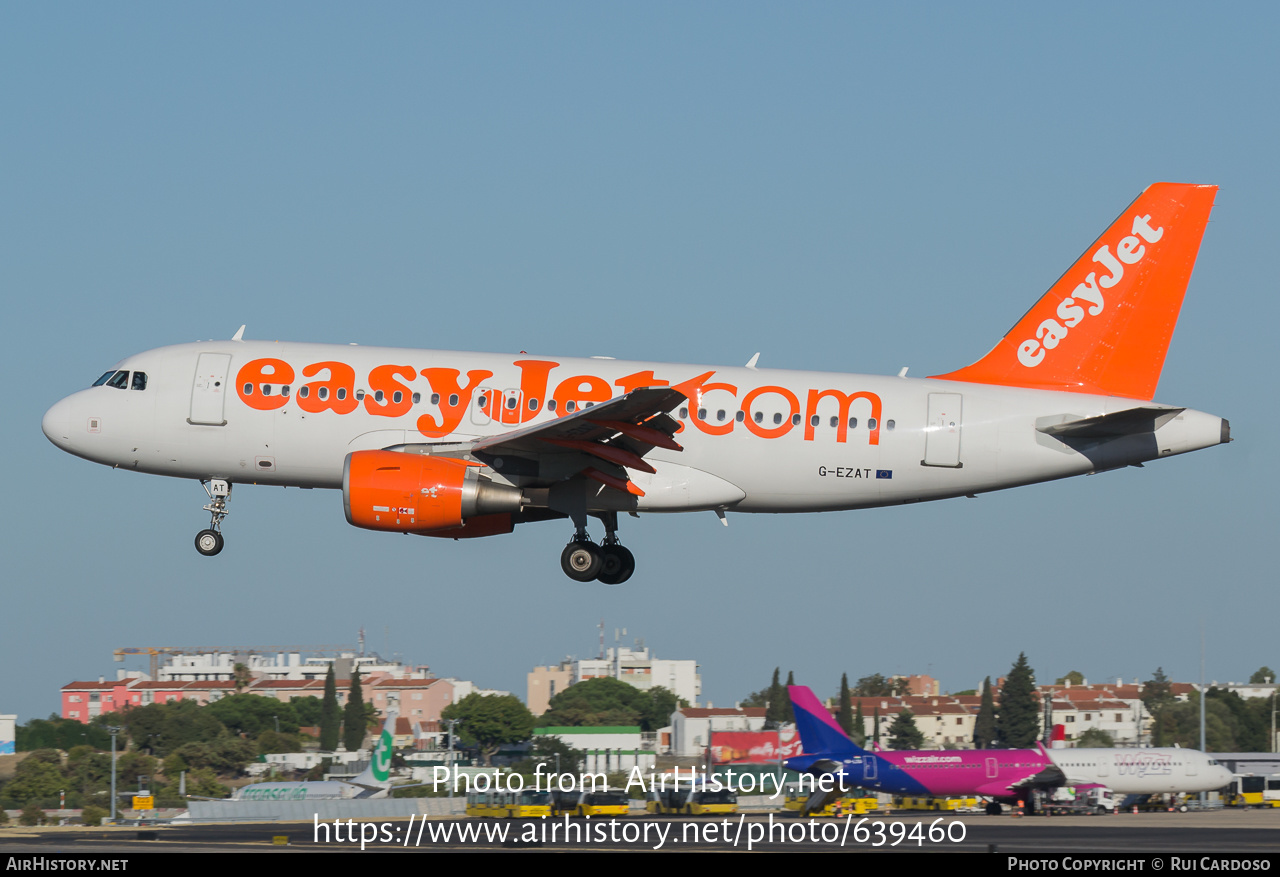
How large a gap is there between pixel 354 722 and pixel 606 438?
5489 cm

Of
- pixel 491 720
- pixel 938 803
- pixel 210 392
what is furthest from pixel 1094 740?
pixel 210 392

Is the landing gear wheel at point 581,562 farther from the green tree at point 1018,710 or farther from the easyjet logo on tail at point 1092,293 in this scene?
Answer: the green tree at point 1018,710

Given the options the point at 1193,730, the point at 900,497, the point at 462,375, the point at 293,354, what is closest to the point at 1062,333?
the point at 900,497

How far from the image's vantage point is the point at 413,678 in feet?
399

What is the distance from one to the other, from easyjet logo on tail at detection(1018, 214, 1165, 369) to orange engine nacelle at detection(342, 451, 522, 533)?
1287cm

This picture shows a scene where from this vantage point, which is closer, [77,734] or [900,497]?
[900,497]

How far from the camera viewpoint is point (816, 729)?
162ft

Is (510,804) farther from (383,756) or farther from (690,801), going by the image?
(690,801)

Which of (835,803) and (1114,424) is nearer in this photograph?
(1114,424)

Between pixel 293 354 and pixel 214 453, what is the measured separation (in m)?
2.81

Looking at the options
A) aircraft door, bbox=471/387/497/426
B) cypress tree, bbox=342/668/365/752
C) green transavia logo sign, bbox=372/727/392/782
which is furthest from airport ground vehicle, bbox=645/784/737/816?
cypress tree, bbox=342/668/365/752

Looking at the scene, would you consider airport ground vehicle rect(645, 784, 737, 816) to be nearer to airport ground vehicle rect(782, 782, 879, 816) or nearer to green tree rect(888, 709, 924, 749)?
airport ground vehicle rect(782, 782, 879, 816)

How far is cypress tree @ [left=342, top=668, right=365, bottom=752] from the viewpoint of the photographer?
77938 millimetres
